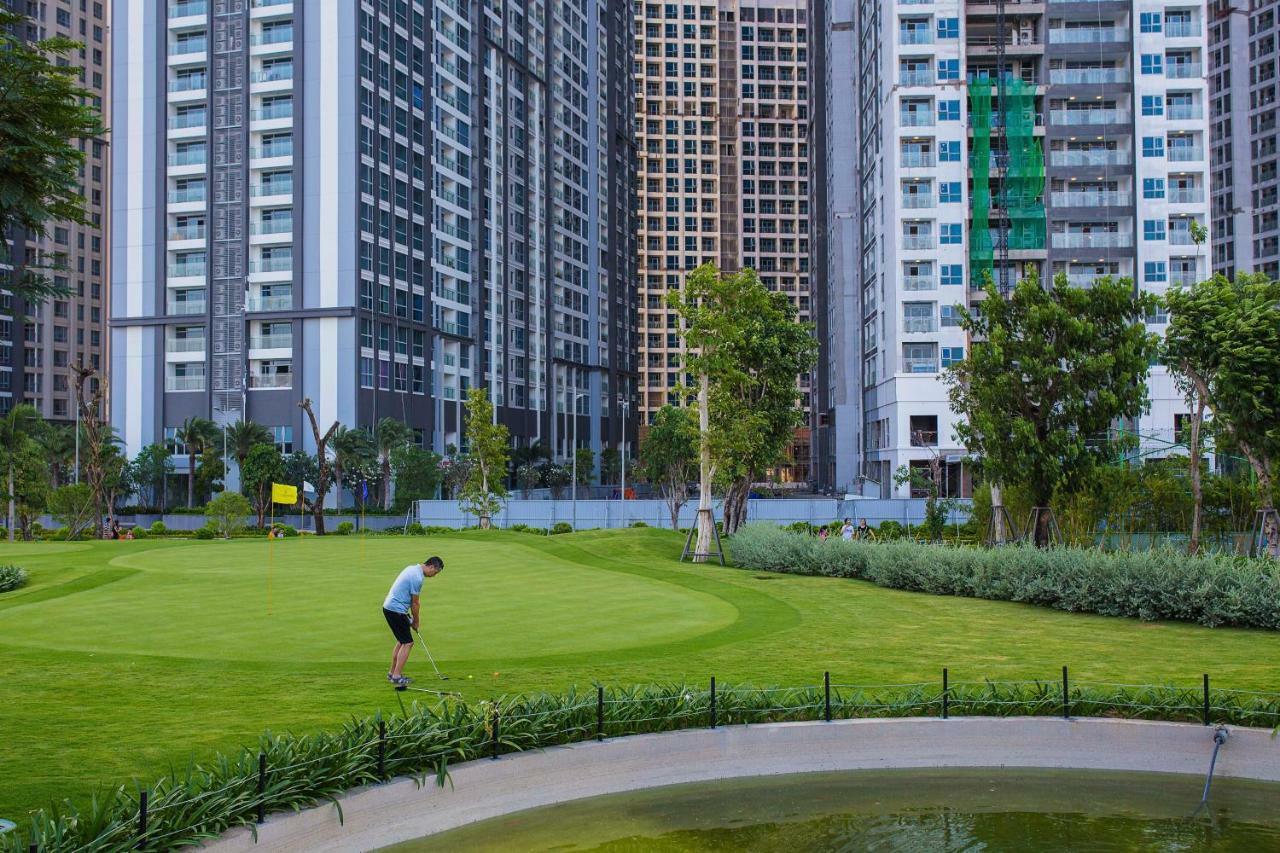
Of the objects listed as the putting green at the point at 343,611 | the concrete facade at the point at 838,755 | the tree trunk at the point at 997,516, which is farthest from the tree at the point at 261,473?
the concrete facade at the point at 838,755

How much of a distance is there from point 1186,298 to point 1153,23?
2292 inches

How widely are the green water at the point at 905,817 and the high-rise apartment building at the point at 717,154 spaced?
6551 inches

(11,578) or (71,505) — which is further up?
(71,505)

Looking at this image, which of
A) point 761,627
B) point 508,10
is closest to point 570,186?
point 508,10

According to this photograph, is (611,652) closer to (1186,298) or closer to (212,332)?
(1186,298)

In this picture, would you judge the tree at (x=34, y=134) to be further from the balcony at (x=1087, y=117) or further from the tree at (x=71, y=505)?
the balcony at (x=1087, y=117)

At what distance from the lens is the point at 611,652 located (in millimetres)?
22031

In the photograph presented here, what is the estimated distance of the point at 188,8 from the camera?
301 ft

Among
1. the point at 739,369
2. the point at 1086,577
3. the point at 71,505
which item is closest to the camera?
the point at 1086,577

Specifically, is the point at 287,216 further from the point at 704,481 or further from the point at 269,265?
the point at 704,481

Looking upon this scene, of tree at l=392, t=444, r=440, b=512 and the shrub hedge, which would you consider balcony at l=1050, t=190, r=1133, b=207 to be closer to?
tree at l=392, t=444, r=440, b=512

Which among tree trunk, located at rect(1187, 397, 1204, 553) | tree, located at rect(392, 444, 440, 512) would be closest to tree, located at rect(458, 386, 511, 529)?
tree, located at rect(392, 444, 440, 512)

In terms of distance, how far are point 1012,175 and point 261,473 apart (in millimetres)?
57758

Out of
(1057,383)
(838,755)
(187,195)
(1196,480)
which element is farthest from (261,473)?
(838,755)
